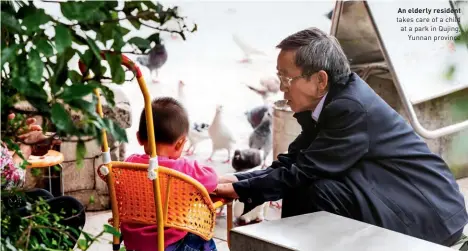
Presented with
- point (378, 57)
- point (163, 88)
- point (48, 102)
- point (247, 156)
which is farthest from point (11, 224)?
point (163, 88)

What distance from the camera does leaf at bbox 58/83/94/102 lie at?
1334 millimetres

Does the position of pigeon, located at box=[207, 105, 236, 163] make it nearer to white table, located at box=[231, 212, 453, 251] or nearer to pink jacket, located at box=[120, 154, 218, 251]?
pink jacket, located at box=[120, 154, 218, 251]

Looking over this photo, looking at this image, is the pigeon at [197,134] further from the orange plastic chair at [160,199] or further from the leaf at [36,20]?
the leaf at [36,20]

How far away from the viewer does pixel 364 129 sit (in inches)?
110

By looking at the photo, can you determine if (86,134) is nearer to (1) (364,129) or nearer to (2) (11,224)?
(2) (11,224)

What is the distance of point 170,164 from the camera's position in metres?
2.79

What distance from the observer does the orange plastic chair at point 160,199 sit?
8.46ft

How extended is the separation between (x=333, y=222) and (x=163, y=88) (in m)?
5.38

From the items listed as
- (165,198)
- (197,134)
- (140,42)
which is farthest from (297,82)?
(197,134)

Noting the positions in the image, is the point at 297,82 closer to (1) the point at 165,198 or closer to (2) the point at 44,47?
(1) the point at 165,198

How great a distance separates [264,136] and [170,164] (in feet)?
9.14

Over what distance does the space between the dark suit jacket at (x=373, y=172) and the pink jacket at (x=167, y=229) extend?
0.47ft

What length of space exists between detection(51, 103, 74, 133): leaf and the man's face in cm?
169

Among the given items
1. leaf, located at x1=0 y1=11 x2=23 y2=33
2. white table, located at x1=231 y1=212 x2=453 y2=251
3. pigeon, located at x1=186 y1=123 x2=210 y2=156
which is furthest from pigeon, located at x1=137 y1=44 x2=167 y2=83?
leaf, located at x1=0 y1=11 x2=23 y2=33
